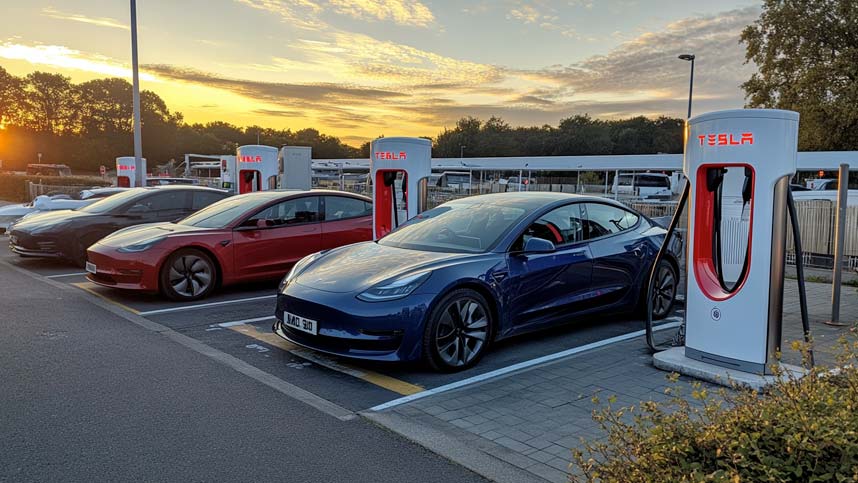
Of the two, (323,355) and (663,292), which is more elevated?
(663,292)

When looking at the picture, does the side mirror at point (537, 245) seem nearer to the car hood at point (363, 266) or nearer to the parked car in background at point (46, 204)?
the car hood at point (363, 266)

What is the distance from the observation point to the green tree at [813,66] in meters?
31.6

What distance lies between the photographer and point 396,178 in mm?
9898

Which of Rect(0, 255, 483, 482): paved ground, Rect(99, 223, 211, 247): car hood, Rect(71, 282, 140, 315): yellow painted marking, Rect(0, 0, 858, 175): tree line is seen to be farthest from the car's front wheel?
Rect(0, 0, 858, 175): tree line

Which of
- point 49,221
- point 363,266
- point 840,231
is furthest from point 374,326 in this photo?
point 49,221

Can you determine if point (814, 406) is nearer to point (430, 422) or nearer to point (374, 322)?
point (430, 422)

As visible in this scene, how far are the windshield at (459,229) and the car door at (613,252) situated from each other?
0.95 metres

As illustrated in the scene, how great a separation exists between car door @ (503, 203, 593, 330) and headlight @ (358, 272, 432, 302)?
944mm

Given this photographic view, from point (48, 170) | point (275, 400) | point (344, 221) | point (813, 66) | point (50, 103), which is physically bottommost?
point (275, 400)

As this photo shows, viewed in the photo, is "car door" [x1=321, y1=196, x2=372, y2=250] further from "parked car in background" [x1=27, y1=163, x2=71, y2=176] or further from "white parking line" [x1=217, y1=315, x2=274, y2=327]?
"parked car in background" [x1=27, y1=163, x2=71, y2=176]

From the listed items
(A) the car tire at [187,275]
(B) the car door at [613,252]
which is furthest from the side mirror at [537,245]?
(A) the car tire at [187,275]

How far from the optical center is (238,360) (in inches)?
218

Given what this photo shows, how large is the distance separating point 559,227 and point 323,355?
267cm

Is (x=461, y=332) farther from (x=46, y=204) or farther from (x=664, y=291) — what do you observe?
(x=46, y=204)
